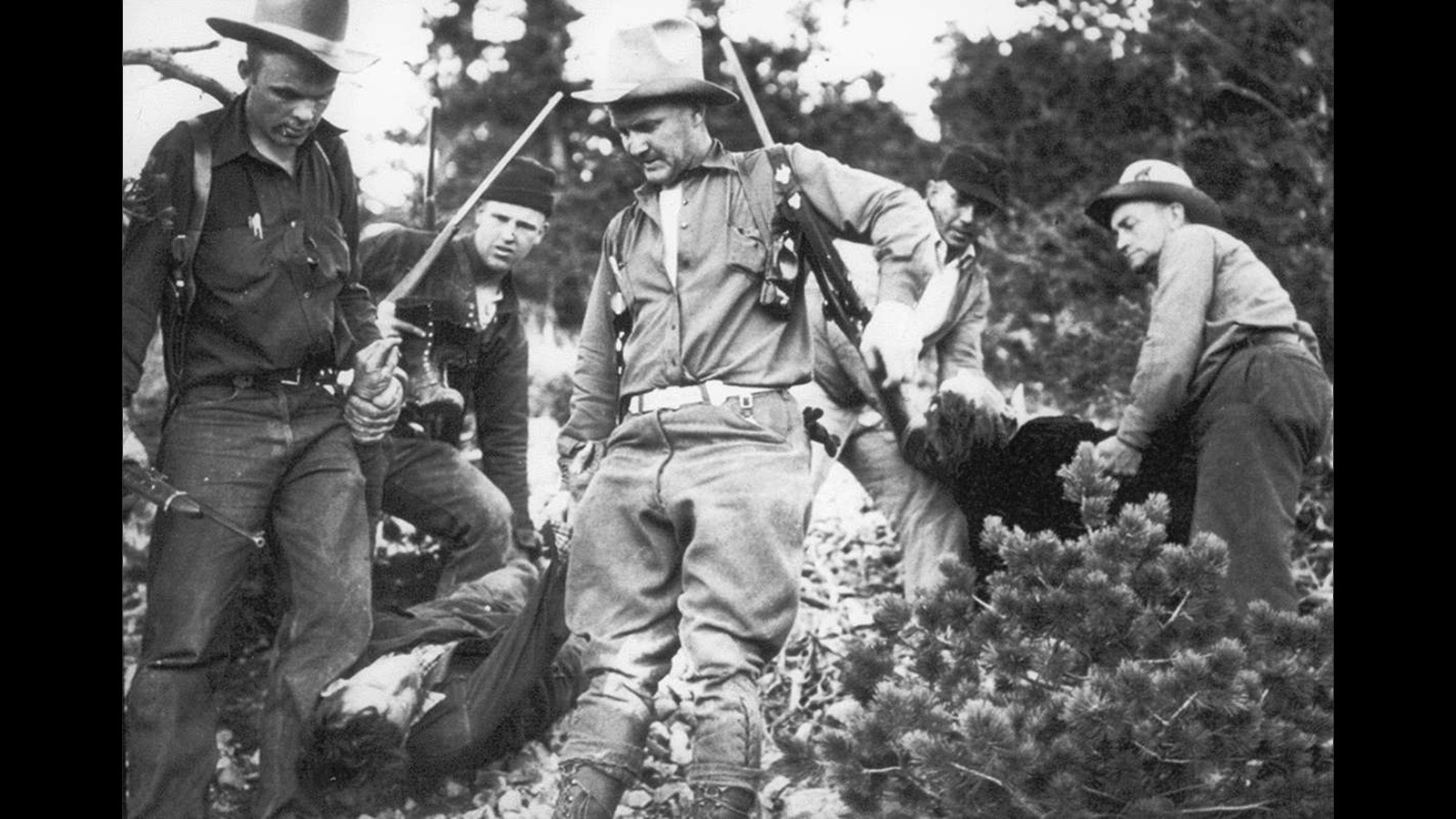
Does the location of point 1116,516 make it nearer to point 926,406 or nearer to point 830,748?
point 926,406

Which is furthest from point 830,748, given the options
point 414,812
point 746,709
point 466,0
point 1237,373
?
point 466,0

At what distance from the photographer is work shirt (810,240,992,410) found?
23.6 feet

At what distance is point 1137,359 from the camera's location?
743 cm

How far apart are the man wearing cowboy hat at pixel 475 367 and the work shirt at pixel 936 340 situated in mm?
1103

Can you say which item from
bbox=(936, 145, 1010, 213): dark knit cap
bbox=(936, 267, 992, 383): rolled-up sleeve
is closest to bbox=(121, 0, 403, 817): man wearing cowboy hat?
bbox=(936, 267, 992, 383): rolled-up sleeve

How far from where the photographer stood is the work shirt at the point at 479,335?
7.42 m

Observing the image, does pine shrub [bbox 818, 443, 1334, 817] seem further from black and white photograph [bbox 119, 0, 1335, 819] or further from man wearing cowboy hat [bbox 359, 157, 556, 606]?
man wearing cowboy hat [bbox 359, 157, 556, 606]

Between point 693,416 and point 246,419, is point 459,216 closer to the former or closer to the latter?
point 246,419

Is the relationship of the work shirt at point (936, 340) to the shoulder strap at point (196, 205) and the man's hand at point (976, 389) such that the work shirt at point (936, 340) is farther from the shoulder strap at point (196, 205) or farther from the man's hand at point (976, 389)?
the shoulder strap at point (196, 205)

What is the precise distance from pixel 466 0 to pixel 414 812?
9.56 ft

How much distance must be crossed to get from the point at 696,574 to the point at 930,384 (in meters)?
1.16

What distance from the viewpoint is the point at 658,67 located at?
23.4 feet

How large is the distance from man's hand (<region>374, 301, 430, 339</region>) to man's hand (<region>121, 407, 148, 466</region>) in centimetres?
94

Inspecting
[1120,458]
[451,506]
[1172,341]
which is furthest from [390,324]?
[1172,341]
